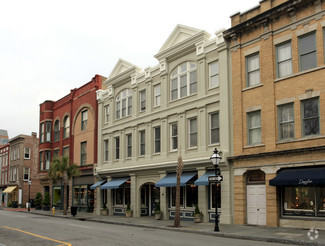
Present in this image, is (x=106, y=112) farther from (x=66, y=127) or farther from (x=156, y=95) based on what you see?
(x=66, y=127)

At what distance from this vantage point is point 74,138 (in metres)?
41.0

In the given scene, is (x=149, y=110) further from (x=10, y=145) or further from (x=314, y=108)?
(x=10, y=145)

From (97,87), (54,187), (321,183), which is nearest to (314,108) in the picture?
(321,183)

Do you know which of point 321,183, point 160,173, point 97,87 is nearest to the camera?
point 321,183

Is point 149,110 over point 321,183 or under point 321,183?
→ over

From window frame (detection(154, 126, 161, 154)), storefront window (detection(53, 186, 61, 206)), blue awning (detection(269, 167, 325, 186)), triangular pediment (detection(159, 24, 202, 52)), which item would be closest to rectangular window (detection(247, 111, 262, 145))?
blue awning (detection(269, 167, 325, 186))

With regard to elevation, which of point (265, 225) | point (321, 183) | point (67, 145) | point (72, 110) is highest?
point (72, 110)

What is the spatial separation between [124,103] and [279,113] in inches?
638

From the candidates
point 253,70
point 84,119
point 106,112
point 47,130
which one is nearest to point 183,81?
point 253,70

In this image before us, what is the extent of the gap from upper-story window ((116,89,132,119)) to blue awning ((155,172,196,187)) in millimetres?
8047

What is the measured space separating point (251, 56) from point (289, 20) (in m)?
3.04

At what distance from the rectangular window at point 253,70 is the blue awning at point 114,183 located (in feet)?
46.0

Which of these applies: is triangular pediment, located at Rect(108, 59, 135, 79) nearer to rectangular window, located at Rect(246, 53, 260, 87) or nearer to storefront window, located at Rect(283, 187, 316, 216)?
rectangular window, located at Rect(246, 53, 260, 87)

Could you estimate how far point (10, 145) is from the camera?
64.8 m
